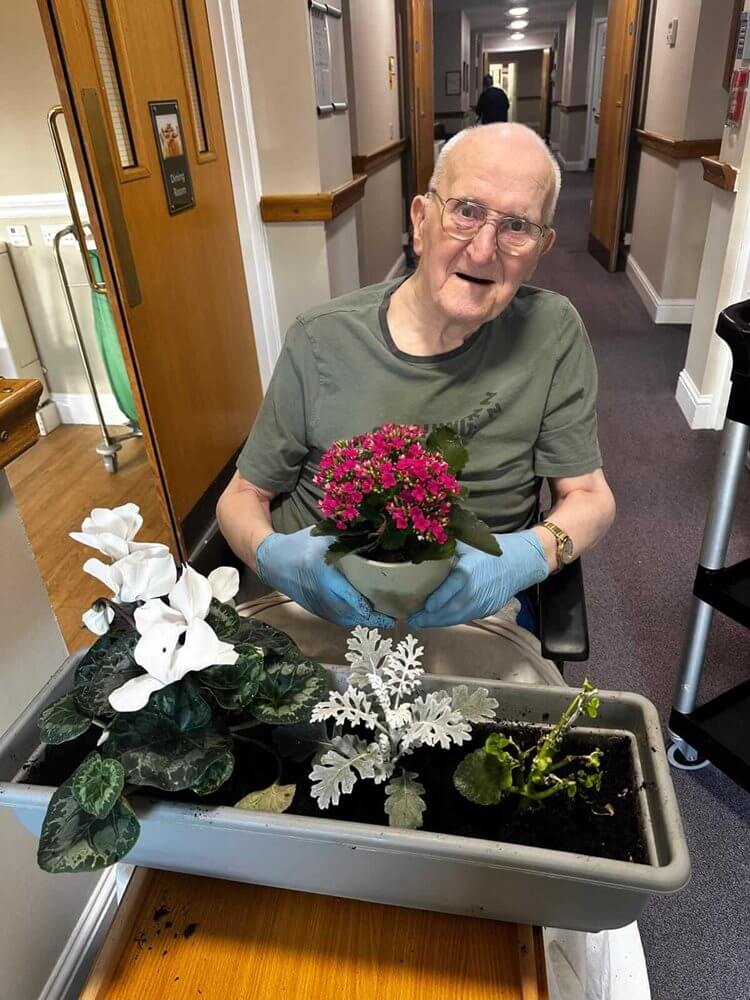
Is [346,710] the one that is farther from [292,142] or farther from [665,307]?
[665,307]

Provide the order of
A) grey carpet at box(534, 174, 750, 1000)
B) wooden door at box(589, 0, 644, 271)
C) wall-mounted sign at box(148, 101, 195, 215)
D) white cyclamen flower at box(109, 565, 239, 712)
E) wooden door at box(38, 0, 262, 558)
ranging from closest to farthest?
white cyclamen flower at box(109, 565, 239, 712) → grey carpet at box(534, 174, 750, 1000) → wooden door at box(38, 0, 262, 558) → wall-mounted sign at box(148, 101, 195, 215) → wooden door at box(589, 0, 644, 271)

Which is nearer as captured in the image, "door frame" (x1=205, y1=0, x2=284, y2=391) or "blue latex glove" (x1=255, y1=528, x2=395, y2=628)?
"blue latex glove" (x1=255, y1=528, x2=395, y2=628)

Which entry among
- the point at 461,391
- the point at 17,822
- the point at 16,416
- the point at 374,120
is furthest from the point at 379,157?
the point at 17,822

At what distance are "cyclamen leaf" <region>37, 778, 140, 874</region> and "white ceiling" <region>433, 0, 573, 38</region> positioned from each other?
13.6m

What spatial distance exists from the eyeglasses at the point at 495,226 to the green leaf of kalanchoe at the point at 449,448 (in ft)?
1.55

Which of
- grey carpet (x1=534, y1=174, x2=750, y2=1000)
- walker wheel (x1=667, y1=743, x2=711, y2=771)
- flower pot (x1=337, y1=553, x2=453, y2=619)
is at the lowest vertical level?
grey carpet (x1=534, y1=174, x2=750, y2=1000)

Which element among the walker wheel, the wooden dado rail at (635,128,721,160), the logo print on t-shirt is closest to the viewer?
the logo print on t-shirt

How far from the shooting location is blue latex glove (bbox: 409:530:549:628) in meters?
0.88

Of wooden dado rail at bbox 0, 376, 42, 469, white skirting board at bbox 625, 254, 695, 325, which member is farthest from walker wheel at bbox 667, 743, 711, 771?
white skirting board at bbox 625, 254, 695, 325

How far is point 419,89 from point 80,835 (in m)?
6.85

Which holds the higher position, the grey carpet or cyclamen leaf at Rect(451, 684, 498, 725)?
cyclamen leaf at Rect(451, 684, 498, 725)

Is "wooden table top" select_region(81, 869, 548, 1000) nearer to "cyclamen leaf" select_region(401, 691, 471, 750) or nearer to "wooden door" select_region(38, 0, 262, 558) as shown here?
"cyclamen leaf" select_region(401, 691, 471, 750)

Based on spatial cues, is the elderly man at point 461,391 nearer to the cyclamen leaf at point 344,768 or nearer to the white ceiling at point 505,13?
the cyclamen leaf at point 344,768

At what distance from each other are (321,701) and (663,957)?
3.45 feet
